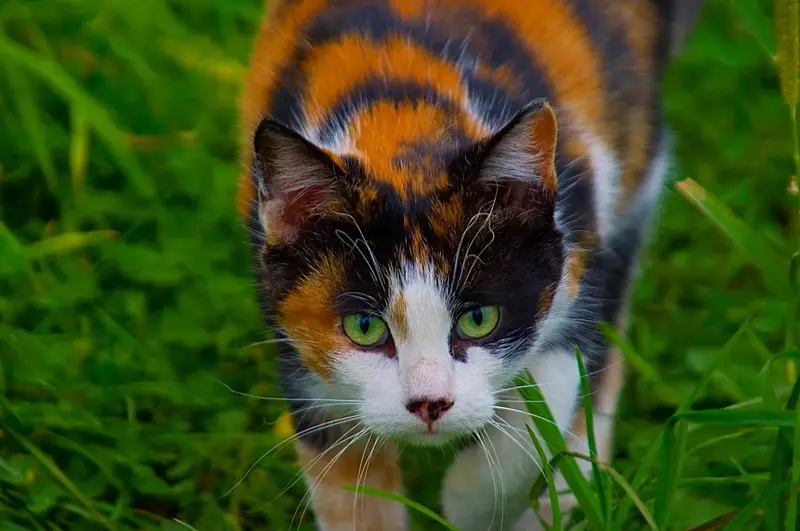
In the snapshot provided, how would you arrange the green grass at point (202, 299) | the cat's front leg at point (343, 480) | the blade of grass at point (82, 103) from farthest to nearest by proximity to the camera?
the blade of grass at point (82, 103), the cat's front leg at point (343, 480), the green grass at point (202, 299)

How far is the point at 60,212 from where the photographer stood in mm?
3205

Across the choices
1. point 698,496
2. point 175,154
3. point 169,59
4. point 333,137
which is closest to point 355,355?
point 333,137

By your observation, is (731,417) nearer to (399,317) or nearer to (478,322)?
(478,322)

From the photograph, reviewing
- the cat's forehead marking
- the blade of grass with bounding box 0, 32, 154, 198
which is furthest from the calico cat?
the blade of grass with bounding box 0, 32, 154, 198

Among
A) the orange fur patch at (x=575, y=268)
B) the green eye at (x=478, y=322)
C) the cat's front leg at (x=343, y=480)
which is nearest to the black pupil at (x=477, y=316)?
the green eye at (x=478, y=322)

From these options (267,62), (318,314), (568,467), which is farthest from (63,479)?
(568,467)

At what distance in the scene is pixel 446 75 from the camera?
213cm

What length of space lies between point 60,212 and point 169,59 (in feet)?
2.21

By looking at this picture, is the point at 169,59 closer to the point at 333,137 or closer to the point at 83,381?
the point at 83,381

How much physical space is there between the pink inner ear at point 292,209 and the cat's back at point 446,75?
0.40 feet

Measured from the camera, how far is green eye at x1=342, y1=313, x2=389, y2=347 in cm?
190

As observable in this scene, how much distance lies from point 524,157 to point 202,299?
1.30 meters

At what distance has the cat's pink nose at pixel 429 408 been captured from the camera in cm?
181

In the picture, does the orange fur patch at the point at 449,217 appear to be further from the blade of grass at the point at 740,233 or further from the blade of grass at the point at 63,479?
the blade of grass at the point at 63,479
